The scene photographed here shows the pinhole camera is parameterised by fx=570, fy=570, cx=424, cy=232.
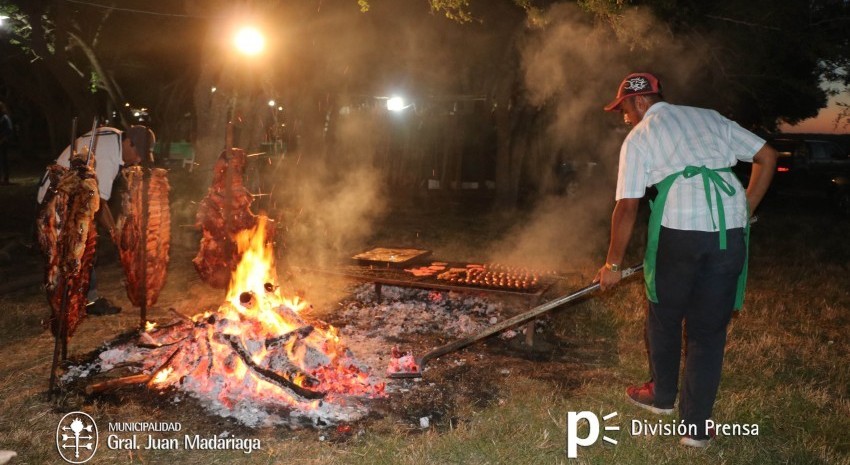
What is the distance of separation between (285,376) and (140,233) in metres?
2.04

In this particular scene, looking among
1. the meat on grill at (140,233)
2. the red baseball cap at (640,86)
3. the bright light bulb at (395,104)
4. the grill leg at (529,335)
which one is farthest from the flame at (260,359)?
the bright light bulb at (395,104)

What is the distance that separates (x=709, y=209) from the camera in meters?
3.80

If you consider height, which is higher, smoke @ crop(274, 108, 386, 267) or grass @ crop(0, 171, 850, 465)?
smoke @ crop(274, 108, 386, 267)

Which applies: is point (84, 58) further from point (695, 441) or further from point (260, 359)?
point (695, 441)

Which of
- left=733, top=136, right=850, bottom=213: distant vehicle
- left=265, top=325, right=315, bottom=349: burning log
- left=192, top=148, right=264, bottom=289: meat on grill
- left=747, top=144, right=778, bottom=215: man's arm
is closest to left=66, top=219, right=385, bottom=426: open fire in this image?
left=265, top=325, right=315, bottom=349: burning log

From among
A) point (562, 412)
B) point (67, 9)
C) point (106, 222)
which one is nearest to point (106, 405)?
point (106, 222)

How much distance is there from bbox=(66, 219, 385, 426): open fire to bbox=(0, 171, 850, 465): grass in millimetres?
225

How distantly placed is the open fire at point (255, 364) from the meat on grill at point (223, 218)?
0.11 metres

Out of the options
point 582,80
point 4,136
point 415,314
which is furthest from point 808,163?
point 4,136

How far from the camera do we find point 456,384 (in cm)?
510

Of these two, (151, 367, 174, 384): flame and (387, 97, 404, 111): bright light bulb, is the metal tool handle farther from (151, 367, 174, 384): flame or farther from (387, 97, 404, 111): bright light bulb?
(387, 97, 404, 111): bright light bulb

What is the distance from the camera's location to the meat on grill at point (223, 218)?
557cm

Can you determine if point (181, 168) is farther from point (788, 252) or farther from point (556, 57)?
point (788, 252)

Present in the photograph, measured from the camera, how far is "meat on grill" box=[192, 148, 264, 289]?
5.57 m
